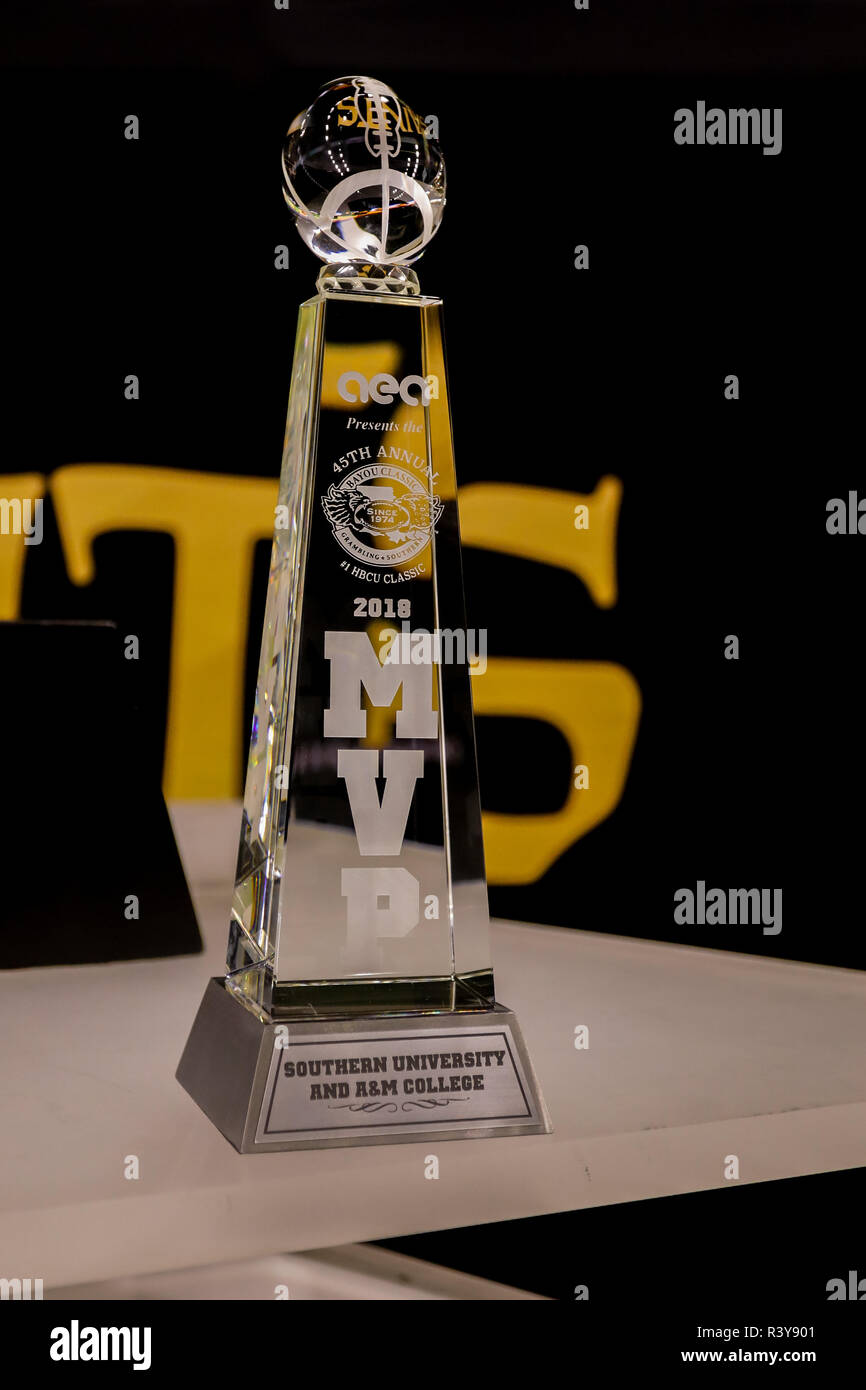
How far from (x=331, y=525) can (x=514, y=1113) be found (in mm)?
490

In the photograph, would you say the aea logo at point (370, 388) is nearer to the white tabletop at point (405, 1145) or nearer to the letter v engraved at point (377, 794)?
the letter v engraved at point (377, 794)

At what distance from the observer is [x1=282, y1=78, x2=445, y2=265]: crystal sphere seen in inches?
43.9

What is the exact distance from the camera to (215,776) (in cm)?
279

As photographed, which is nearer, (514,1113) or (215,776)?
(514,1113)

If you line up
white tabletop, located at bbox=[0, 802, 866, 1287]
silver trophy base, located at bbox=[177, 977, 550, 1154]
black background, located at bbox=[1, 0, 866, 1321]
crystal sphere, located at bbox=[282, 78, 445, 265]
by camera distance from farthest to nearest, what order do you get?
black background, located at bbox=[1, 0, 866, 1321]
crystal sphere, located at bbox=[282, 78, 445, 265]
silver trophy base, located at bbox=[177, 977, 550, 1154]
white tabletop, located at bbox=[0, 802, 866, 1287]

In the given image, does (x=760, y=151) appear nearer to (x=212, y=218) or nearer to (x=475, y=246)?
(x=475, y=246)

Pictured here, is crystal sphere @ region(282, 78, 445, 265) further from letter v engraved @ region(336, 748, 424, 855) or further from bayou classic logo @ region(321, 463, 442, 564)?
letter v engraved @ region(336, 748, 424, 855)

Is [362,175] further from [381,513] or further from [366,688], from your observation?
[366,688]

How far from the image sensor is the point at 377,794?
112cm

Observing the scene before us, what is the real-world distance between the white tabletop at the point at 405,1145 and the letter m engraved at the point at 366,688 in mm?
331

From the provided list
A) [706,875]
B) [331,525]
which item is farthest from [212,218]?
[331,525]

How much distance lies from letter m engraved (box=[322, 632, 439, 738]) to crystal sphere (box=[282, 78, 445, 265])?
334mm

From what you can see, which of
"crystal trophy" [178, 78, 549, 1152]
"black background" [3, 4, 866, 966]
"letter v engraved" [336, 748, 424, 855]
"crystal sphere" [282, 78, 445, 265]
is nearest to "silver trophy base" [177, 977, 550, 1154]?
"crystal trophy" [178, 78, 549, 1152]

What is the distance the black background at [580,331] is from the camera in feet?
7.89
